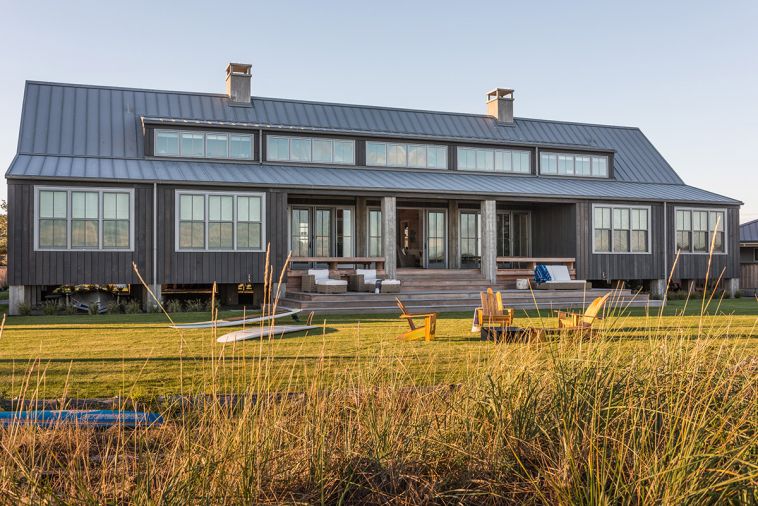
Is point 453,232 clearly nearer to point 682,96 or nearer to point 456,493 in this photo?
point 682,96

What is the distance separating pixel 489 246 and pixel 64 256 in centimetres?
1102

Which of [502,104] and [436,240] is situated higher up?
[502,104]

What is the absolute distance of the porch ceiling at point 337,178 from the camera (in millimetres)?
16797

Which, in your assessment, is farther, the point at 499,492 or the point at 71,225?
the point at 71,225

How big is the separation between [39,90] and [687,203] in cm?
2018

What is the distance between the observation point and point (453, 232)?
72.9ft

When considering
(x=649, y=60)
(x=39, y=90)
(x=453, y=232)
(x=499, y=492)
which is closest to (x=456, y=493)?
(x=499, y=492)

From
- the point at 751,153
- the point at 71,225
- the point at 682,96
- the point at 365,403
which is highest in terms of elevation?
the point at 682,96

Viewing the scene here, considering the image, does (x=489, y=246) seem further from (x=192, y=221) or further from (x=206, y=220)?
(x=192, y=221)

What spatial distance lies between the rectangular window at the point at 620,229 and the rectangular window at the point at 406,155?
515cm

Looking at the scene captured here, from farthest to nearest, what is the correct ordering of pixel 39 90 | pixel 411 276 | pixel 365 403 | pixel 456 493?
pixel 39 90, pixel 411 276, pixel 365 403, pixel 456 493

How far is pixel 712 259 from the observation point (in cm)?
2120

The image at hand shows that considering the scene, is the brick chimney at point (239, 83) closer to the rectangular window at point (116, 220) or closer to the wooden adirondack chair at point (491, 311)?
the rectangular window at point (116, 220)

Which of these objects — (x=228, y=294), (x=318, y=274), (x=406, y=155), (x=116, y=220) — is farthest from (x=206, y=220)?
(x=406, y=155)
